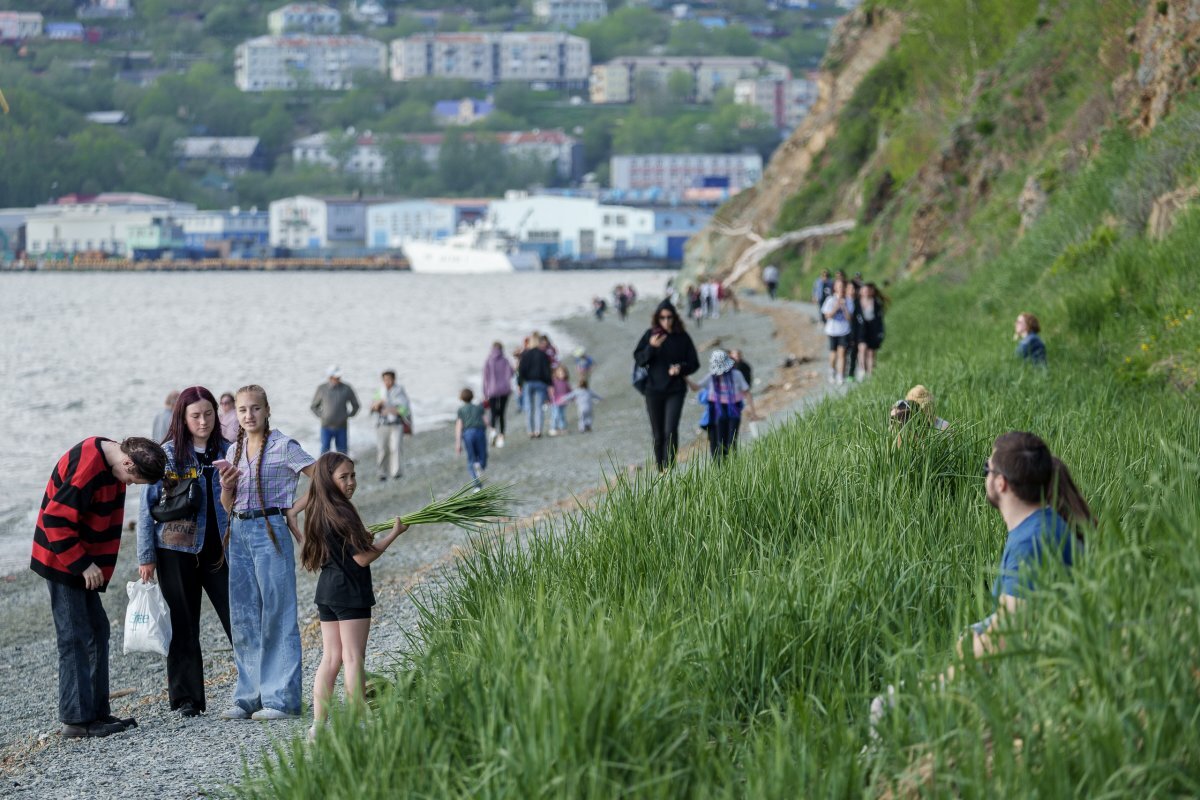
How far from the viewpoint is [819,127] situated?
2721 inches

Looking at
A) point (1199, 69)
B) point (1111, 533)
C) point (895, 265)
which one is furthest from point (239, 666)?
point (895, 265)

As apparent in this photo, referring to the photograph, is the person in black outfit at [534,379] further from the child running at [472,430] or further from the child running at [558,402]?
the child running at [472,430]

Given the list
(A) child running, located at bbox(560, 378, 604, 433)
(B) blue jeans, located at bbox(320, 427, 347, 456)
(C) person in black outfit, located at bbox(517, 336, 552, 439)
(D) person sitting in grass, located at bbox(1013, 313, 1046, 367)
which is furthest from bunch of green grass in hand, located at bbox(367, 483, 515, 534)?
(A) child running, located at bbox(560, 378, 604, 433)

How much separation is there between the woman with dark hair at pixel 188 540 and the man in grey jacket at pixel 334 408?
37.6ft

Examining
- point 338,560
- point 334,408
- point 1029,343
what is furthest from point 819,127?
point 338,560

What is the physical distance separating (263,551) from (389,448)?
13492mm

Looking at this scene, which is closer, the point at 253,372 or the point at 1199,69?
the point at 1199,69

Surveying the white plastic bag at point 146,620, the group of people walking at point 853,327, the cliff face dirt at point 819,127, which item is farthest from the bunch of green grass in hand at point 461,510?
the cliff face dirt at point 819,127

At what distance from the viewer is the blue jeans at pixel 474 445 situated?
19.6m

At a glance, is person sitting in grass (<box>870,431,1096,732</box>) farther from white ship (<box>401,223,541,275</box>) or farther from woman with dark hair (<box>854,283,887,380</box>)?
white ship (<box>401,223,541,275</box>)

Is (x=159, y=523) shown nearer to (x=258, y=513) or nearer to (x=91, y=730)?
(x=258, y=513)

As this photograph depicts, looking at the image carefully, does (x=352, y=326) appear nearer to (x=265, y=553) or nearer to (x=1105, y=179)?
(x=1105, y=179)

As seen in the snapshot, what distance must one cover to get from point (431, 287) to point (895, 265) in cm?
10976

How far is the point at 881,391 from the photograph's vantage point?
1259cm
